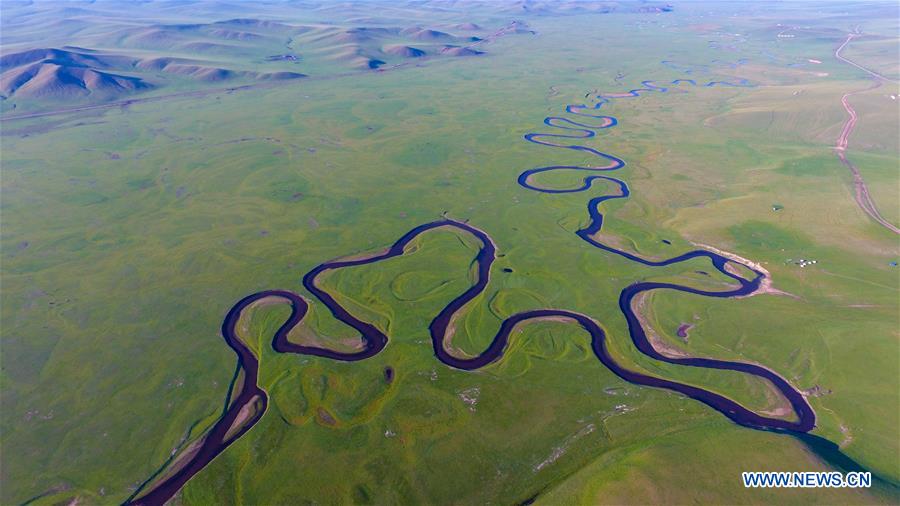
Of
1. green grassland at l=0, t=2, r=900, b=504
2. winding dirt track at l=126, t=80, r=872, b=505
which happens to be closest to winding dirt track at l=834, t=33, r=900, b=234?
green grassland at l=0, t=2, r=900, b=504

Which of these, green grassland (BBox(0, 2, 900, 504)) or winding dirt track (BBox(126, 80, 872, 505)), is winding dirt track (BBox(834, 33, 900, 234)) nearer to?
green grassland (BBox(0, 2, 900, 504))

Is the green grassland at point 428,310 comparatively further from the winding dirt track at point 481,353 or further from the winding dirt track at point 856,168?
the winding dirt track at point 856,168

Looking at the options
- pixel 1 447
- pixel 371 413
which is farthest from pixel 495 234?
pixel 1 447

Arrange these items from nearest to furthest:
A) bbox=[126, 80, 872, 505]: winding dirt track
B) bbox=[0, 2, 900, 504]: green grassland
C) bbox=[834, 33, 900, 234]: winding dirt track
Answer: bbox=[0, 2, 900, 504]: green grassland < bbox=[126, 80, 872, 505]: winding dirt track < bbox=[834, 33, 900, 234]: winding dirt track

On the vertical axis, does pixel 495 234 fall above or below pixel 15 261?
above

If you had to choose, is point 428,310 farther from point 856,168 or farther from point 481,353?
point 856,168

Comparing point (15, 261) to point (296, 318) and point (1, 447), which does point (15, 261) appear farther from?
point (296, 318)
